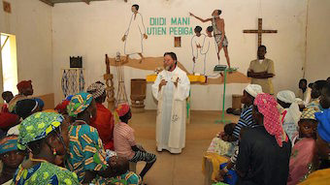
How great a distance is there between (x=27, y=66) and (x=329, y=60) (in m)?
8.01

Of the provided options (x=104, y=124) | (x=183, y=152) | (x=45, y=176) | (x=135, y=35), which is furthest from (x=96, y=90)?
(x=135, y=35)

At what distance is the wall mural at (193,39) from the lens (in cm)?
745

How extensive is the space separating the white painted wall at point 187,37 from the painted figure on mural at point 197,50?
16 centimetres

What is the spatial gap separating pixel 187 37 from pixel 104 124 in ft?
17.5

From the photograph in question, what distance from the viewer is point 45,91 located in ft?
25.3

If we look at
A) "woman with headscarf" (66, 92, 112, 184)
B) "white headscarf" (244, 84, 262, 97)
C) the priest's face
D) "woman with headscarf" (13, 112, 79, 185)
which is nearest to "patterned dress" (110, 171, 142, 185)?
"woman with headscarf" (66, 92, 112, 184)

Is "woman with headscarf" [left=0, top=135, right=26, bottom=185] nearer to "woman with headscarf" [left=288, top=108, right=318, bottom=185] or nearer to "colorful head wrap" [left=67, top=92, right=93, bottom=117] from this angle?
"colorful head wrap" [left=67, top=92, right=93, bottom=117]

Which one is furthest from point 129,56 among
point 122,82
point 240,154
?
point 240,154

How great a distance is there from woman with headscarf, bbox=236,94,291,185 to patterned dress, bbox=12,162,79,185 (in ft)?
4.03

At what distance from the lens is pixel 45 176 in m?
1.17

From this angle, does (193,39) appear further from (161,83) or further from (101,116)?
(101,116)

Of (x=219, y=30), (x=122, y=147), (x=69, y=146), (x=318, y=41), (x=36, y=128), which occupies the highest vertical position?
(x=219, y=30)

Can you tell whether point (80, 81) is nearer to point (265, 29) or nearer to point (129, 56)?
point (129, 56)

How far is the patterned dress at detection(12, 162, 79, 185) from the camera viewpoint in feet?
3.84
